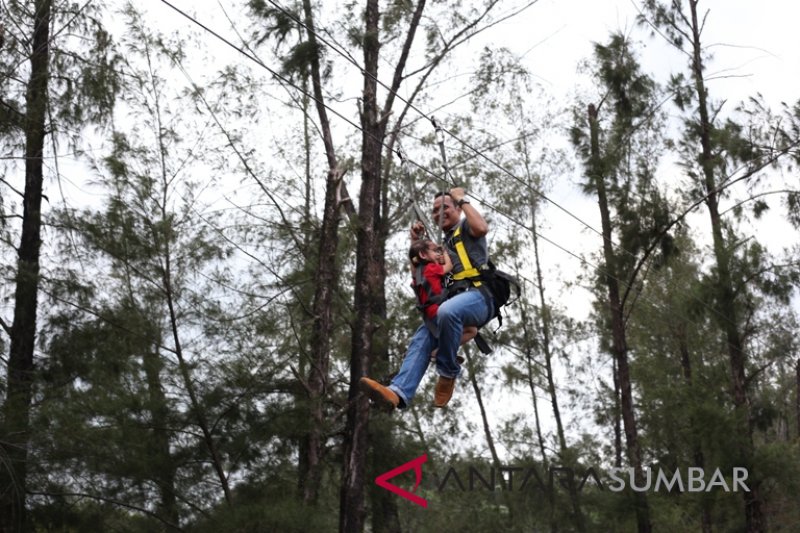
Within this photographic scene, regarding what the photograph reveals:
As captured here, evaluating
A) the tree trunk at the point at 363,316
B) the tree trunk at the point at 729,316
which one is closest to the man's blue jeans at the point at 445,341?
the tree trunk at the point at 363,316

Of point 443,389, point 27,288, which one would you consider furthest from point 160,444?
point 443,389

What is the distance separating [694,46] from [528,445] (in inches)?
352

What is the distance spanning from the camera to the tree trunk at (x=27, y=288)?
12555 mm

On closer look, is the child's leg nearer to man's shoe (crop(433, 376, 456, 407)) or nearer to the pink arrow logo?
man's shoe (crop(433, 376, 456, 407))

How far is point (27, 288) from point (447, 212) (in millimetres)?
8262

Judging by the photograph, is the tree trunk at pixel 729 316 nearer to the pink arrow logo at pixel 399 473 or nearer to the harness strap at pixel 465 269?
the pink arrow logo at pixel 399 473

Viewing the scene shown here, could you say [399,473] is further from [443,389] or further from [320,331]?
[443,389]

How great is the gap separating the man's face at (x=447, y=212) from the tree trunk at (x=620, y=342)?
31.1ft

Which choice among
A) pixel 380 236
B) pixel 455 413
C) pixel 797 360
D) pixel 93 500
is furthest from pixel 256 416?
pixel 797 360

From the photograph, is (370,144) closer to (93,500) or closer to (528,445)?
(93,500)

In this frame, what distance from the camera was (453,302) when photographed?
6570mm

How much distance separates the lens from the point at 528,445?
22281mm

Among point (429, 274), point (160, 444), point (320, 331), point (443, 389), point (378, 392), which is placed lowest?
point (378, 392)

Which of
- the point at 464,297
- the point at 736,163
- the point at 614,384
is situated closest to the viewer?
the point at 464,297
